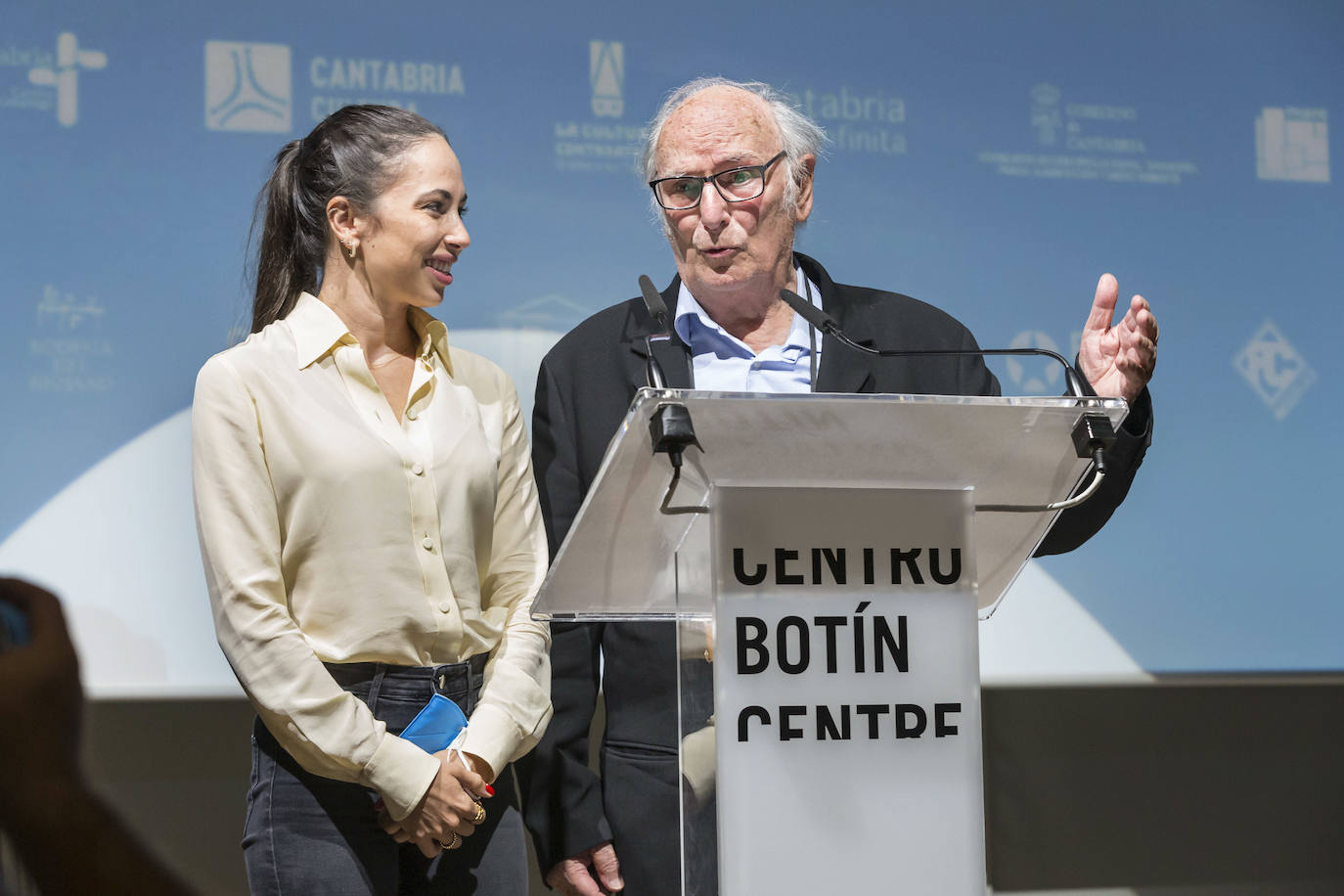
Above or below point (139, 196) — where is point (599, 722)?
below

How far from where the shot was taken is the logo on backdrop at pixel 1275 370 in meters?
3.34

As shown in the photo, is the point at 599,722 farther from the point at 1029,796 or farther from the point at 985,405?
the point at 985,405

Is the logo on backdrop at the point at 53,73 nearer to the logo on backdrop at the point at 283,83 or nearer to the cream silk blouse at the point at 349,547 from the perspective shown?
the logo on backdrop at the point at 283,83

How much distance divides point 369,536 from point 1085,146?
2425 millimetres

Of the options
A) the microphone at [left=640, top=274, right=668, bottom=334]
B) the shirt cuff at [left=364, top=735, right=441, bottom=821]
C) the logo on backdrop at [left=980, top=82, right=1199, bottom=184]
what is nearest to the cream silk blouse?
the shirt cuff at [left=364, top=735, right=441, bottom=821]

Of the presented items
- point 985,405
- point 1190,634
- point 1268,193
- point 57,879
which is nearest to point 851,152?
point 1268,193

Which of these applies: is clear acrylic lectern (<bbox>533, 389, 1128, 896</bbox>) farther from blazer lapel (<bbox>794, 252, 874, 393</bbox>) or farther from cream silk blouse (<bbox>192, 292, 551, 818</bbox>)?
blazer lapel (<bbox>794, 252, 874, 393</bbox>)

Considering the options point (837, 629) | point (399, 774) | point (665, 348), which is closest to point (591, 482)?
point (665, 348)

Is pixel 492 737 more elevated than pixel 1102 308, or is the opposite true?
pixel 1102 308

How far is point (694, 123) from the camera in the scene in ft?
6.43

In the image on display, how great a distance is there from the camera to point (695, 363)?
6.35ft

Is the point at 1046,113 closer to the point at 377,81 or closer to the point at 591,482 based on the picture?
the point at 377,81

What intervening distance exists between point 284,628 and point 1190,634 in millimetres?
2460

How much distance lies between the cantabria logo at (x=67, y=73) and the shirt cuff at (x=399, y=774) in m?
1.91
